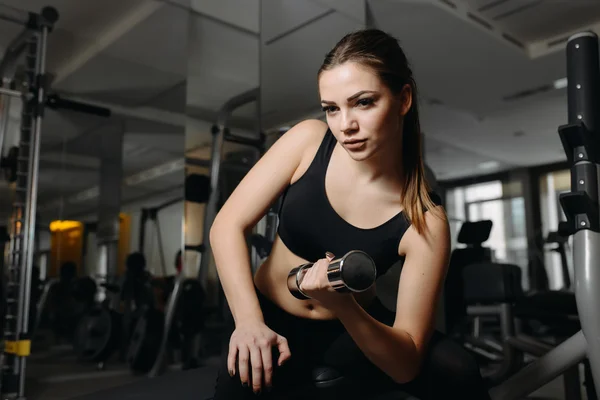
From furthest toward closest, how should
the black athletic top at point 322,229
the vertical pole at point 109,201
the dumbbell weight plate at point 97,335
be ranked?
the vertical pole at point 109,201 → the dumbbell weight plate at point 97,335 → the black athletic top at point 322,229

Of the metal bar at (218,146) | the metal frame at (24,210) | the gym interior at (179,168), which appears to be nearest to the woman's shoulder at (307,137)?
the gym interior at (179,168)

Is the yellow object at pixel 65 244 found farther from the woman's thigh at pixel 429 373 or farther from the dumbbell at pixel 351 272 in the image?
the dumbbell at pixel 351 272

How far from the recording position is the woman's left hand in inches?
25.3

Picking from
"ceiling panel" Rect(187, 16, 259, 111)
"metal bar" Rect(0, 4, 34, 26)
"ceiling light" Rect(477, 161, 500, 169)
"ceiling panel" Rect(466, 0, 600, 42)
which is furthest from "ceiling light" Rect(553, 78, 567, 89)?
"metal bar" Rect(0, 4, 34, 26)

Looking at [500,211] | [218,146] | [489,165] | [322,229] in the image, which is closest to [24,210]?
[218,146]

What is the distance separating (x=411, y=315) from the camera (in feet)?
2.97

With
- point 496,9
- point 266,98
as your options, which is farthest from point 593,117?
point 496,9

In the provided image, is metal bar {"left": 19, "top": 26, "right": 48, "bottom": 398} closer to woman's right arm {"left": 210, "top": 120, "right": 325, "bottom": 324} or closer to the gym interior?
the gym interior

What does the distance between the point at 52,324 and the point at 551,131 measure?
4787 mm

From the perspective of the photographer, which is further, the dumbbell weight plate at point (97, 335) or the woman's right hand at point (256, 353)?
the dumbbell weight plate at point (97, 335)

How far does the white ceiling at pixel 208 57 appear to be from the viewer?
2459 millimetres

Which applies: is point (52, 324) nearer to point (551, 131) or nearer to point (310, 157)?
point (310, 157)

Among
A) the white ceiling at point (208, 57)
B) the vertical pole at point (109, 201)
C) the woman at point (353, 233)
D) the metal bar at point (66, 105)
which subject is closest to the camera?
the woman at point (353, 233)

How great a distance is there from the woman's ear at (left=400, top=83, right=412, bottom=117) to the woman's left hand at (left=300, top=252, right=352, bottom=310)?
0.45 meters
